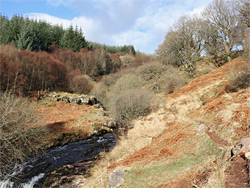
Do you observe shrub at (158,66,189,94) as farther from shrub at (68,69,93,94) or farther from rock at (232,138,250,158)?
rock at (232,138,250,158)

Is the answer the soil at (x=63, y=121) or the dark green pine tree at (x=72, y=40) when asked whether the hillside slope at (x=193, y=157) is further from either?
the dark green pine tree at (x=72, y=40)

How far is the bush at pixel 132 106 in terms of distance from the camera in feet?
51.1

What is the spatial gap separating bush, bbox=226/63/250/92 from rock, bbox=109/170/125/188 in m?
9.88

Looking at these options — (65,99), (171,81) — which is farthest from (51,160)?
(171,81)

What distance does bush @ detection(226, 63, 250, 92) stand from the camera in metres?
10.9

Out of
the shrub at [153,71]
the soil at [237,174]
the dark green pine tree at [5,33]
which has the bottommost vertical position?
the soil at [237,174]

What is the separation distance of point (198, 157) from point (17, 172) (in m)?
8.79

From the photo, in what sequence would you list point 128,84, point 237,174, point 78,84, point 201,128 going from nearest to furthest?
point 237,174 → point 201,128 → point 128,84 → point 78,84

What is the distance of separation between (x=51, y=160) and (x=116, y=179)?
6.66 m

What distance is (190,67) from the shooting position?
27328 mm

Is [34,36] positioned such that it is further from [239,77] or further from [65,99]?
[239,77]

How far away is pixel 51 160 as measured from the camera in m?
10.5

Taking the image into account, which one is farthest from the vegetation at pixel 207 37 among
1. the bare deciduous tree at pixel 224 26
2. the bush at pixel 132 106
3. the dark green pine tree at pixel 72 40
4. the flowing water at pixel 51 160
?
the dark green pine tree at pixel 72 40

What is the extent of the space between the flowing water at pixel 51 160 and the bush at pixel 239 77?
9.73m
